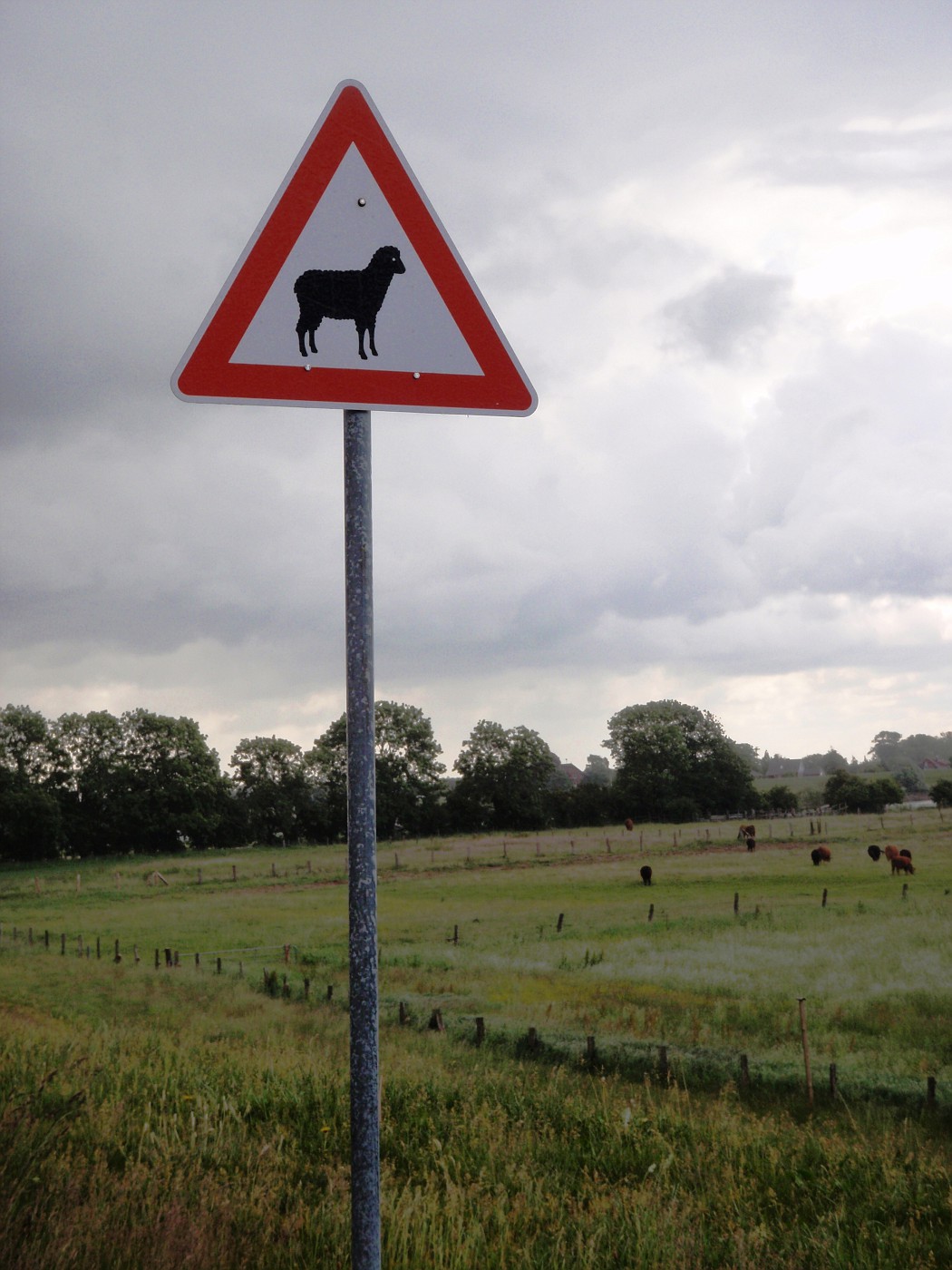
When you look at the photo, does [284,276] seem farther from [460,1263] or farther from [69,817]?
[69,817]

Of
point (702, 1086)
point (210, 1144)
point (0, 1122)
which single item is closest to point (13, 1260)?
point (0, 1122)

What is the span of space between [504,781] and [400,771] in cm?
1108

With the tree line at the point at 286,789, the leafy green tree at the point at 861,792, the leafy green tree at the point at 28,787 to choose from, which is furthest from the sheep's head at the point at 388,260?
the leafy green tree at the point at 861,792

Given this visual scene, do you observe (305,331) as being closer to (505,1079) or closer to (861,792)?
(505,1079)

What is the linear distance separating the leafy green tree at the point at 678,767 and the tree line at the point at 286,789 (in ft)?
0.61

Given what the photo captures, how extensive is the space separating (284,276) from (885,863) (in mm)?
58702

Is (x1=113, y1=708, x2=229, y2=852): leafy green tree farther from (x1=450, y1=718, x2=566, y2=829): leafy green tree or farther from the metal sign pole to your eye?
the metal sign pole

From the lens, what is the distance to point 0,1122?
429cm

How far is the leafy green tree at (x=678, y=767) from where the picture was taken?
3430 inches

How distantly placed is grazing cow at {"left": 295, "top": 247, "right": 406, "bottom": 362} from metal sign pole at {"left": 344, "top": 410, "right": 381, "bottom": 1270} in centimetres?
59

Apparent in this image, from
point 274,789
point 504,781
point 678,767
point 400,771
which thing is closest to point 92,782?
point 274,789

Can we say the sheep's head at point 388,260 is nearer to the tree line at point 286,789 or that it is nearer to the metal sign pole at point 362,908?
the metal sign pole at point 362,908

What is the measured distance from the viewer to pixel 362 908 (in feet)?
6.79

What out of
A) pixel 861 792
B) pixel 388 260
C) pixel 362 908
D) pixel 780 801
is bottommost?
pixel 780 801
